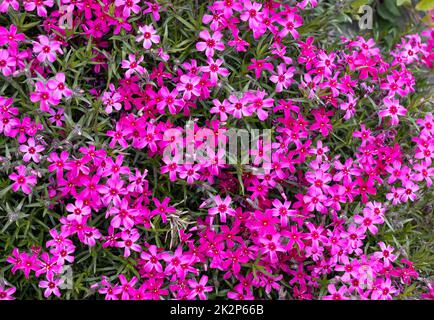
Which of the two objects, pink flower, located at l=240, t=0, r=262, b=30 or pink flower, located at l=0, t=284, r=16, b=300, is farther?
pink flower, located at l=240, t=0, r=262, b=30

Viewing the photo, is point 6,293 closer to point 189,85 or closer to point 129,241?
point 129,241

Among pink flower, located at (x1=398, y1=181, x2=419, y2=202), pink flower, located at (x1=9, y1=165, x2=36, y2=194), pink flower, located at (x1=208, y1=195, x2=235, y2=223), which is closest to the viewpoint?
pink flower, located at (x1=9, y1=165, x2=36, y2=194)

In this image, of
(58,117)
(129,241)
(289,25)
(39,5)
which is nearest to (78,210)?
(129,241)

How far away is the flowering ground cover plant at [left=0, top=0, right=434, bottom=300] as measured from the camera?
76.9 inches

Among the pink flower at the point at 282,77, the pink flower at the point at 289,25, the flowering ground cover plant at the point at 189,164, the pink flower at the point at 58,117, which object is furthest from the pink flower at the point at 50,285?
the pink flower at the point at 289,25

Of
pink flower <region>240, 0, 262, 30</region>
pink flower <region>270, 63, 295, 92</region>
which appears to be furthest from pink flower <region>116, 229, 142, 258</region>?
pink flower <region>240, 0, 262, 30</region>

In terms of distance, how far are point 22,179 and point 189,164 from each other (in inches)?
23.1

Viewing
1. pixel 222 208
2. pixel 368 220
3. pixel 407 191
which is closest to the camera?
pixel 222 208

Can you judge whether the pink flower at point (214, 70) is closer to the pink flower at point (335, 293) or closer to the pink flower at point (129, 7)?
the pink flower at point (129, 7)

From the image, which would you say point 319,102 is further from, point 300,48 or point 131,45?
point 131,45

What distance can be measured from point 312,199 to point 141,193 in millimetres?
646

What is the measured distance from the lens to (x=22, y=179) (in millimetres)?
1907

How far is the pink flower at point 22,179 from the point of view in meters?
1.89

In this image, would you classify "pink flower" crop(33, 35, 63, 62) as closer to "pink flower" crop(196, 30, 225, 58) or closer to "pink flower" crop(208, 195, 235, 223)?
"pink flower" crop(196, 30, 225, 58)
